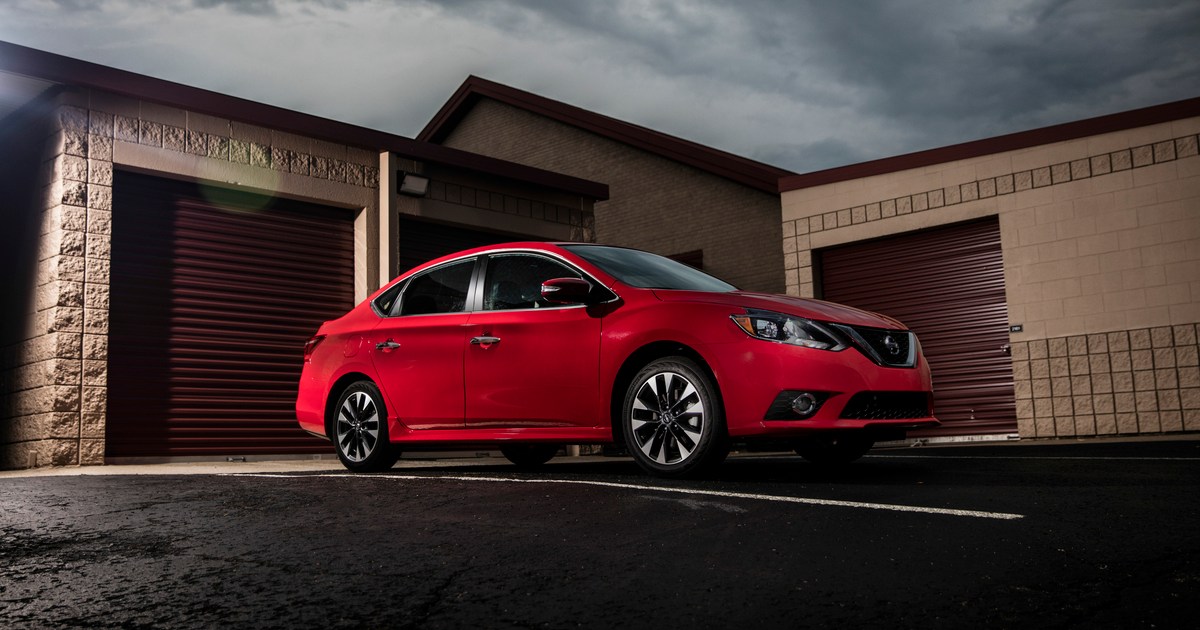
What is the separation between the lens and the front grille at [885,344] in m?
6.55

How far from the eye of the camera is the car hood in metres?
6.51

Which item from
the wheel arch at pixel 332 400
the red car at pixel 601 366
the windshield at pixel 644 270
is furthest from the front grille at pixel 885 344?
the wheel arch at pixel 332 400

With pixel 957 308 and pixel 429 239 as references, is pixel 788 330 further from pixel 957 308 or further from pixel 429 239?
pixel 957 308

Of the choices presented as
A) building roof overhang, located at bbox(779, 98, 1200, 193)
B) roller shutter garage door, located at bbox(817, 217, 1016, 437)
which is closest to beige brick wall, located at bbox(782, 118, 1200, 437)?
building roof overhang, located at bbox(779, 98, 1200, 193)

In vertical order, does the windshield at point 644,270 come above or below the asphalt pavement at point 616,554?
above

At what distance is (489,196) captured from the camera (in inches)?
607

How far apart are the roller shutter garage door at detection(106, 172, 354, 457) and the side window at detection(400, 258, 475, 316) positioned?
185 inches

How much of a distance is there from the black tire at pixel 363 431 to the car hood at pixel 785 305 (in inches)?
101

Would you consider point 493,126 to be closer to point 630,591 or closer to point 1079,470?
point 1079,470

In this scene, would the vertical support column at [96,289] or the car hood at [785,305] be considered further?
the vertical support column at [96,289]

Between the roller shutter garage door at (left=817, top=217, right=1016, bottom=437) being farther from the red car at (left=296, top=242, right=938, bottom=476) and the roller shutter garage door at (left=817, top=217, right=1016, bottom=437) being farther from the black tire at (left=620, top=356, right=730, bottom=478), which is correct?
the black tire at (left=620, top=356, right=730, bottom=478)

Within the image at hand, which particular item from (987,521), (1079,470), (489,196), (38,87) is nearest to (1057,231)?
(489,196)

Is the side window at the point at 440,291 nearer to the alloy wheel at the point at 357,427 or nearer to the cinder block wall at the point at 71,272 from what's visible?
the alloy wheel at the point at 357,427

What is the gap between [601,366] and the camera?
6902 millimetres
